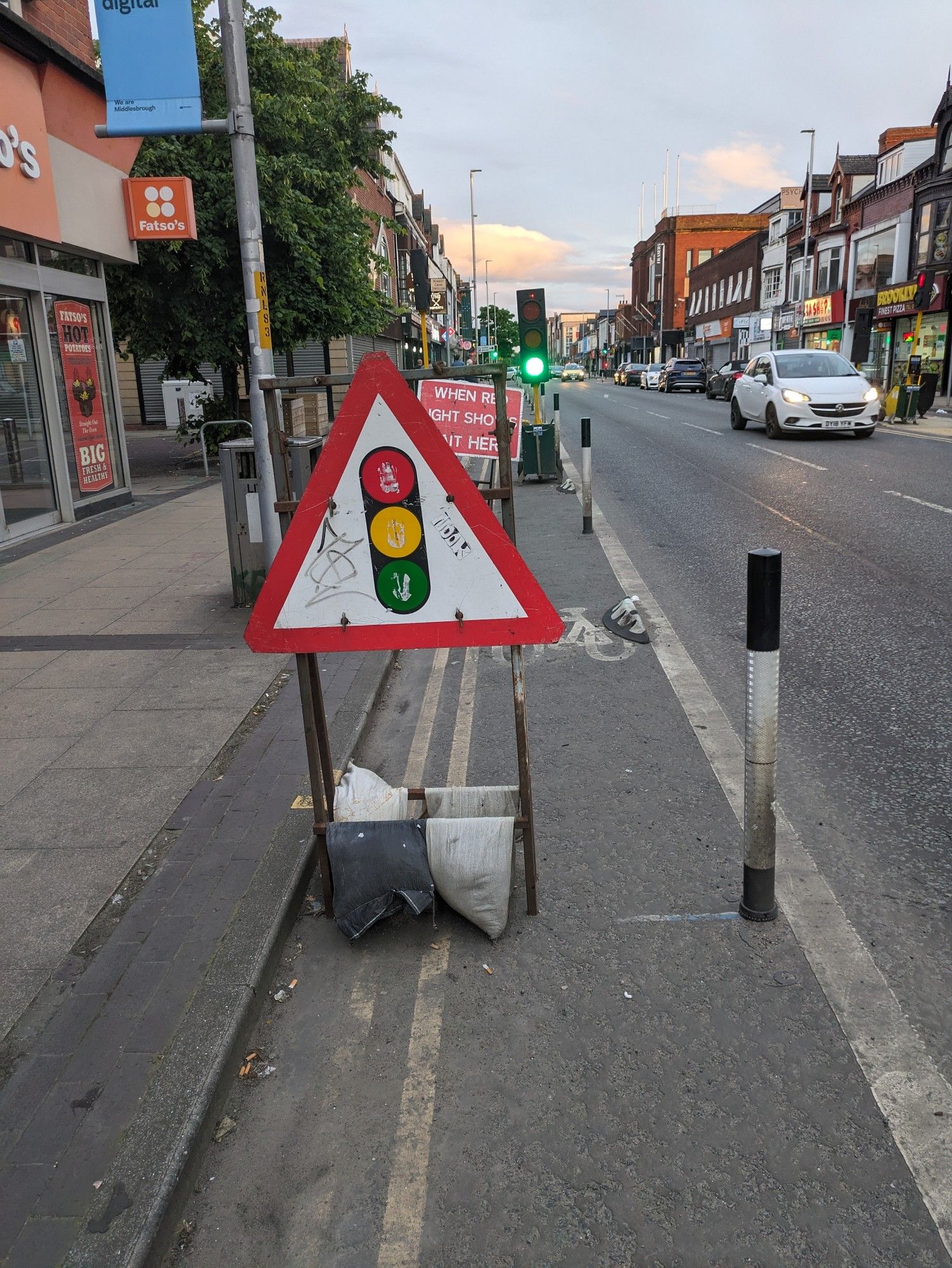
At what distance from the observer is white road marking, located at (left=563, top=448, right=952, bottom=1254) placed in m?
2.40

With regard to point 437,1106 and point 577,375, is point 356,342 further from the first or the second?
point 577,375

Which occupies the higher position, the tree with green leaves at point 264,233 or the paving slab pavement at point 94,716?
the tree with green leaves at point 264,233

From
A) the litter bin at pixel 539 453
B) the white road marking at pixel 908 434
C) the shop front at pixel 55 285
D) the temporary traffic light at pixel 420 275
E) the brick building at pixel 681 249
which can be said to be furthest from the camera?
the brick building at pixel 681 249

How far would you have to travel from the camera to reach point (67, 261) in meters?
12.7

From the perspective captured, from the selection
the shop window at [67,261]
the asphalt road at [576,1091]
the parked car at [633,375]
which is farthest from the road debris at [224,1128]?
the parked car at [633,375]

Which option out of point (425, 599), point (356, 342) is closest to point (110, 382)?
point (425, 599)

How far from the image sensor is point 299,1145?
2.56 m

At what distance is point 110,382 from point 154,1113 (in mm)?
13348

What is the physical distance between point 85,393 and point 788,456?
11611 mm

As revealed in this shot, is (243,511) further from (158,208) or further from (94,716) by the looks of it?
(158,208)

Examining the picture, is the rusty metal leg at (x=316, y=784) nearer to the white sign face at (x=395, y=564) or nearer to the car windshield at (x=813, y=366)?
the white sign face at (x=395, y=564)

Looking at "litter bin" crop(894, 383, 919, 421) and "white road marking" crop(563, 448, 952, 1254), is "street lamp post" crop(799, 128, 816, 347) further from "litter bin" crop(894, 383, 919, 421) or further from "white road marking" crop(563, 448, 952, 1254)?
"white road marking" crop(563, 448, 952, 1254)

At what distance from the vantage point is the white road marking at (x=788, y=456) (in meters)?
15.7

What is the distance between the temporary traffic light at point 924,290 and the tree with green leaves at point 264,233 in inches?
744
